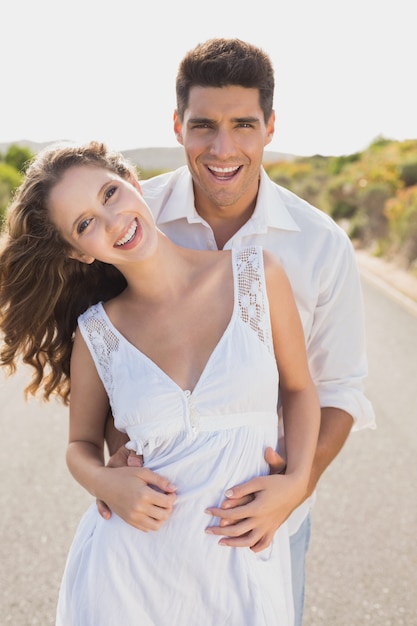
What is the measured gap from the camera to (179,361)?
2.20 metres

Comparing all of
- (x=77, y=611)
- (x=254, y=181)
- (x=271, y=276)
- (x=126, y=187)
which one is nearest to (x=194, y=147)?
(x=254, y=181)

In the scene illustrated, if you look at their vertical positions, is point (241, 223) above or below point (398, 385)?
Result: above

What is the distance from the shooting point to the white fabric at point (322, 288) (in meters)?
Result: 2.66

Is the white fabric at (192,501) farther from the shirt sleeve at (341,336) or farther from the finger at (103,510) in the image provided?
the shirt sleeve at (341,336)

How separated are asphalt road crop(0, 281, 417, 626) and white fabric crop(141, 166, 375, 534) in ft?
4.04

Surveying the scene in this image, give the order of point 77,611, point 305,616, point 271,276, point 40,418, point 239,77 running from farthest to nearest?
point 40,418 < point 305,616 < point 239,77 < point 271,276 < point 77,611

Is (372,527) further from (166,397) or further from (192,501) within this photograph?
(166,397)

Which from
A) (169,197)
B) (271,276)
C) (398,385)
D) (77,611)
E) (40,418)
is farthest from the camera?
(398,385)

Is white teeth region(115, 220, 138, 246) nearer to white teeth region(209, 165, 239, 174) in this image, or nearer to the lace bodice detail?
the lace bodice detail

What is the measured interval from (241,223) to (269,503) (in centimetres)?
112

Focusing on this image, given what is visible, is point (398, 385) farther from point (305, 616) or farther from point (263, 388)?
point (263, 388)

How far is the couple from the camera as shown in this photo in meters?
2.06

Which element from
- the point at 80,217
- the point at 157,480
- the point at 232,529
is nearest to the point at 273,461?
the point at 232,529

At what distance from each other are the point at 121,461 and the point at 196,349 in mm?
400
